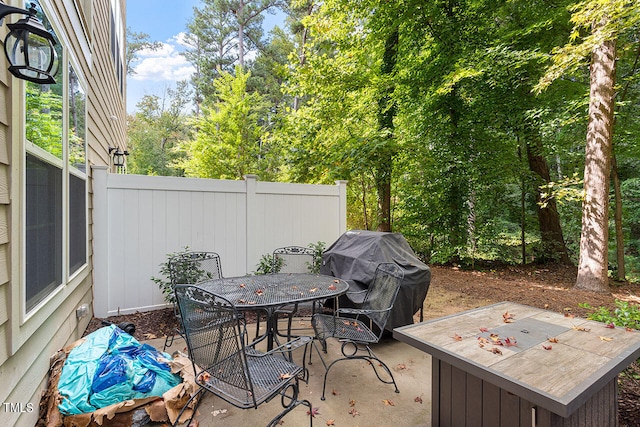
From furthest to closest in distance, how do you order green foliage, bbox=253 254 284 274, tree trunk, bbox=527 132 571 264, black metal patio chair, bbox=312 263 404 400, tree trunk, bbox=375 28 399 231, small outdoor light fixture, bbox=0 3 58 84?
tree trunk, bbox=527 132 571 264
tree trunk, bbox=375 28 399 231
green foliage, bbox=253 254 284 274
black metal patio chair, bbox=312 263 404 400
small outdoor light fixture, bbox=0 3 58 84

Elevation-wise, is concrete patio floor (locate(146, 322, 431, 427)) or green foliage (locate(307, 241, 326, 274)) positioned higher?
green foliage (locate(307, 241, 326, 274))

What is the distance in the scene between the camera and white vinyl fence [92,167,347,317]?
3.75 m

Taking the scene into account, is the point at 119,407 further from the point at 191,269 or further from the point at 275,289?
the point at 191,269

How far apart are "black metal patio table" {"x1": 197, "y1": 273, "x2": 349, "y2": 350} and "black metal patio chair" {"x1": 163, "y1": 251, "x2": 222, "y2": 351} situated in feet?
2.12

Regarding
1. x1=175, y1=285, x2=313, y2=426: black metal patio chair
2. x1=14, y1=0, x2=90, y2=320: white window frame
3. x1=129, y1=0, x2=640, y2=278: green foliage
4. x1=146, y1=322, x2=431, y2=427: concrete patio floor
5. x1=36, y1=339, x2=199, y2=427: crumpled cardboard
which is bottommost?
x1=146, y1=322, x2=431, y2=427: concrete patio floor

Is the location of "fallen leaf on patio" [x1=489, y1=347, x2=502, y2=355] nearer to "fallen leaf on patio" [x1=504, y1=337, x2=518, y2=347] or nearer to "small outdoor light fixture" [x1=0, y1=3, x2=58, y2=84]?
"fallen leaf on patio" [x1=504, y1=337, x2=518, y2=347]

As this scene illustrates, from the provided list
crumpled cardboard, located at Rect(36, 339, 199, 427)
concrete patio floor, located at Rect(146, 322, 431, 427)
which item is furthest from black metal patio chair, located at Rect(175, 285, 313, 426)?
crumpled cardboard, located at Rect(36, 339, 199, 427)

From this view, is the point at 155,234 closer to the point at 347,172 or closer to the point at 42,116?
the point at 42,116

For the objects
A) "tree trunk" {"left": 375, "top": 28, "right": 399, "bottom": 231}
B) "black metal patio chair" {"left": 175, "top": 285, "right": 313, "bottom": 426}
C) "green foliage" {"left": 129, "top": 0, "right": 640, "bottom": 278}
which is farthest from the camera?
"tree trunk" {"left": 375, "top": 28, "right": 399, "bottom": 231}

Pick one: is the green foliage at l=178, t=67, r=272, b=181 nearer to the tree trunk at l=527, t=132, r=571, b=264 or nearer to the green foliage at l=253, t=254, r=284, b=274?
the green foliage at l=253, t=254, r=284, b=274

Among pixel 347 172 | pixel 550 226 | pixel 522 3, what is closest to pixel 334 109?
pixel 347 172

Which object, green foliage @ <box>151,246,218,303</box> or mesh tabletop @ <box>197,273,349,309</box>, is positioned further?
green foliage @ <box>151,246,218,303</box>

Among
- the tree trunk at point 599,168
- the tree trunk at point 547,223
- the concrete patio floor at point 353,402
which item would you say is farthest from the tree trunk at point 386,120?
the concrete patio floor at point 353,402

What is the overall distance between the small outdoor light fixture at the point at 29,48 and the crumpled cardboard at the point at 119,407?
1.77 m
